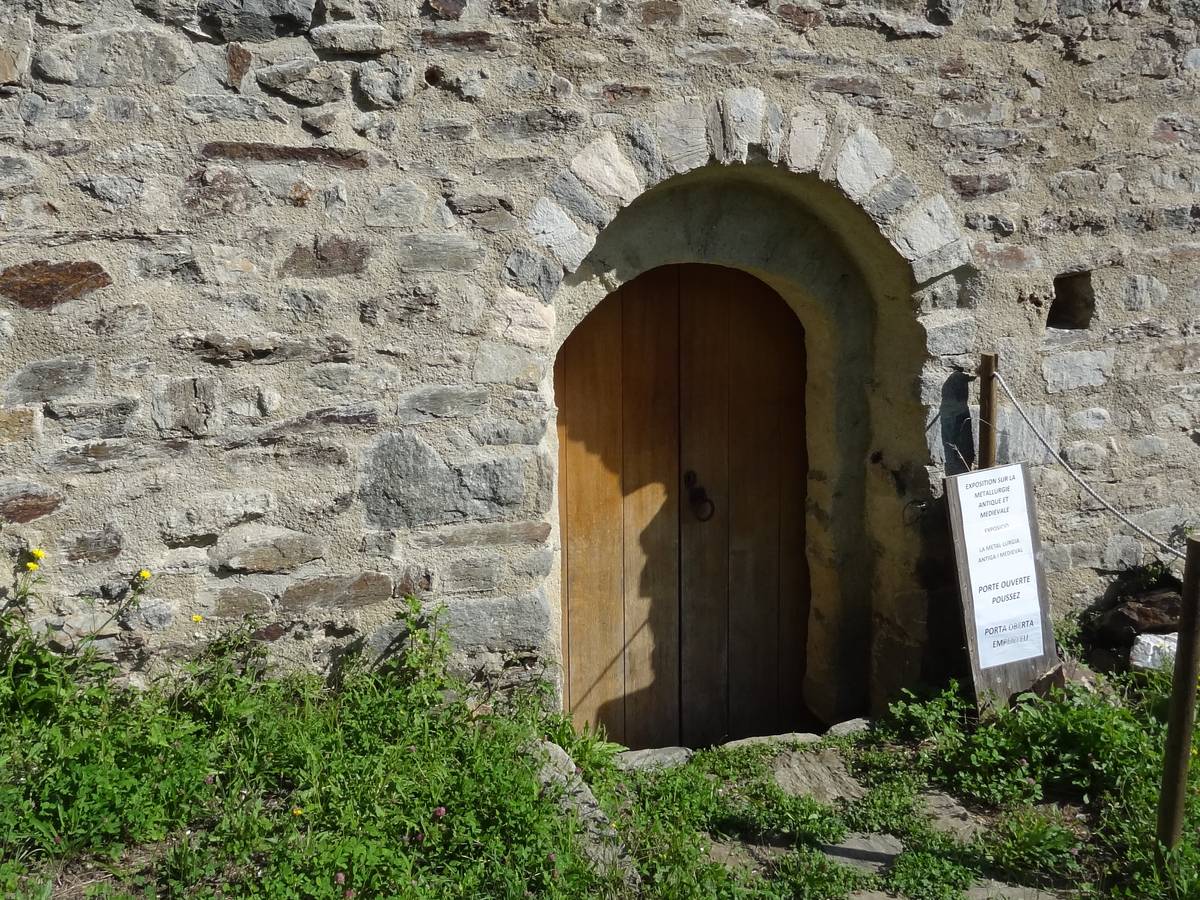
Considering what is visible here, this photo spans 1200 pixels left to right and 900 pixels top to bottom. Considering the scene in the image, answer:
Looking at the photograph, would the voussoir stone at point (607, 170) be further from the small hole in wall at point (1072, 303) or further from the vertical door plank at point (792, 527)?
the small hole in wall at point (1072, 303)

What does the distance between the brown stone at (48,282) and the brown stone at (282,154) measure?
1.49 feet

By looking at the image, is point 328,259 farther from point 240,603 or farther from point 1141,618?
point 1141,618

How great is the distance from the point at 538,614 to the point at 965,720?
158 centimetres

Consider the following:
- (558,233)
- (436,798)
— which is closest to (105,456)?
(436,798)

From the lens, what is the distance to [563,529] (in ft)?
12.9

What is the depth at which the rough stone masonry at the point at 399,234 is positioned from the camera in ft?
9.57

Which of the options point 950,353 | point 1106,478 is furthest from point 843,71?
point 1106,478

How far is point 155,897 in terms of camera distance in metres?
2.47

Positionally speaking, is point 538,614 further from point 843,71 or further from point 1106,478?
point 1106,478

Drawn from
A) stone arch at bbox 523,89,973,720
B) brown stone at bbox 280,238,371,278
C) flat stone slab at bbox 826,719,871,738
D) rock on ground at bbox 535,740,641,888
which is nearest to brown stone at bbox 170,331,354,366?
brown stone at bbox 280,238,371,278

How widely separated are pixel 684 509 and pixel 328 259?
5.63 feet

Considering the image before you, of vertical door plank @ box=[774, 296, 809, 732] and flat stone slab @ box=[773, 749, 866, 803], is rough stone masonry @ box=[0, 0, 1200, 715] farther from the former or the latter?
flat stone slab @ box=[773, 749, 866, 803]

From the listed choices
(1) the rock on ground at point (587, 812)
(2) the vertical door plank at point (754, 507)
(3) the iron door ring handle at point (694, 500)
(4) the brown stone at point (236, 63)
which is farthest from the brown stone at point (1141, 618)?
(4) the brown stone at point (236, 63)

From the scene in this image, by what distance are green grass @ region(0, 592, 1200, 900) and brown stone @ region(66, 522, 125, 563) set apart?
0.23m
